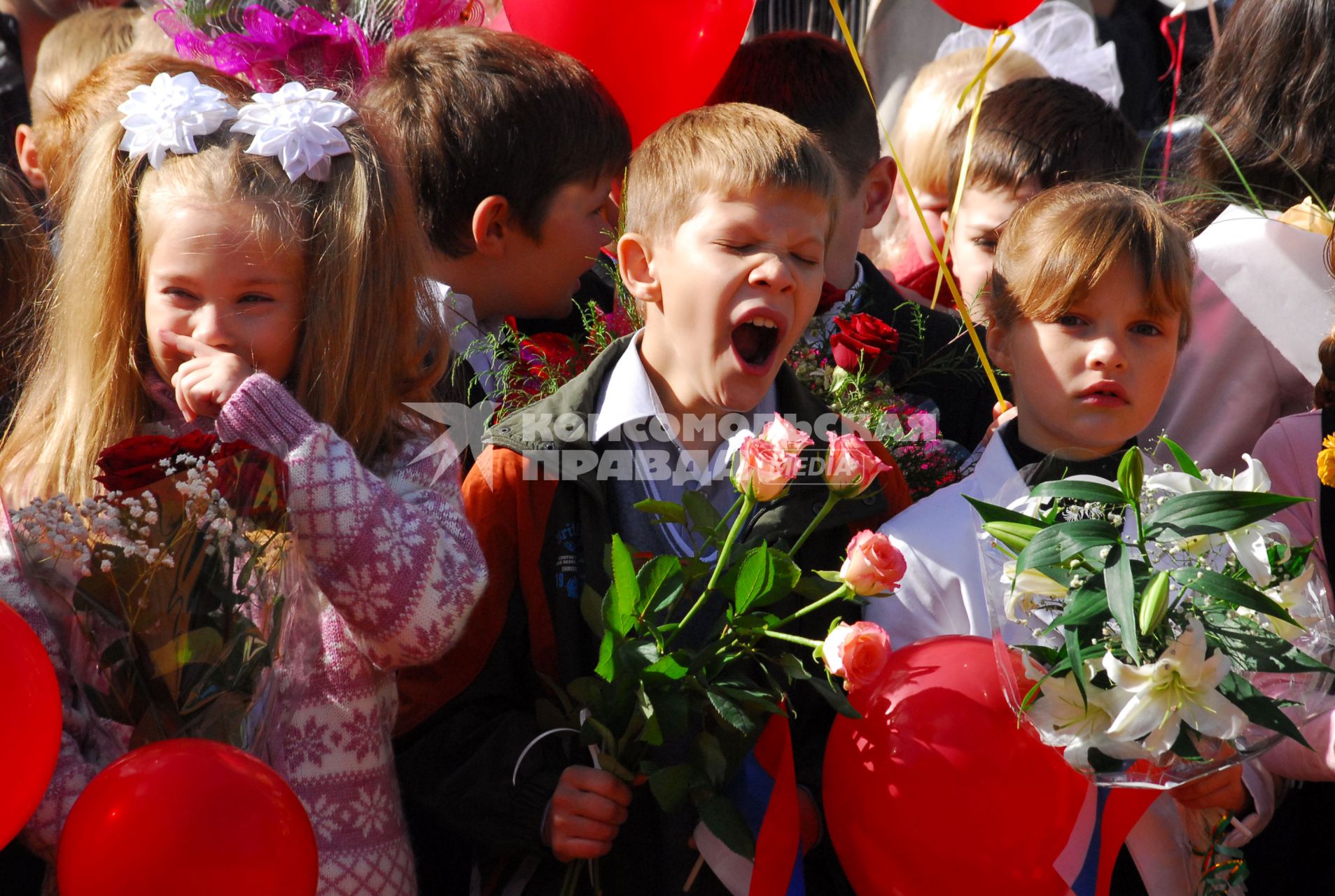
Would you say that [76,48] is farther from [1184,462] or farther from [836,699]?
[1184,462]

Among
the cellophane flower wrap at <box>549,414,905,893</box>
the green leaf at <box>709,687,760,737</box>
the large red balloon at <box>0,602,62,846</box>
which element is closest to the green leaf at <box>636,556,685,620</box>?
the cellophane flower wrap at <box>549,414,905,893</box>

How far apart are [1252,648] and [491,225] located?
1.80 metres

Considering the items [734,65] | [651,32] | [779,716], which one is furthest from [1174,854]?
[734,65]

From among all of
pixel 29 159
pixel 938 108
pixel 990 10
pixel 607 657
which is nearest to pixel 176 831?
pixel 607 657

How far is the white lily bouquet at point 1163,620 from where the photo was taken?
5.68 feet

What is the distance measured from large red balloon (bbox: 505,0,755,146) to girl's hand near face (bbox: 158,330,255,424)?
1333 mm

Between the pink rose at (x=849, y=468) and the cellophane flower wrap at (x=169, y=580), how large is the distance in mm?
784

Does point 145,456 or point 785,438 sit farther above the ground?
point 145,456

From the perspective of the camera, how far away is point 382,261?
2336mm

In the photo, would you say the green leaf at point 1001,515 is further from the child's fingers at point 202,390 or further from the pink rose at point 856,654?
the child's fingers at point 202,390

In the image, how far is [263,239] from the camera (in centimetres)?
221

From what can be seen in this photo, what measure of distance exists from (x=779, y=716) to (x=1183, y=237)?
4.19 feet

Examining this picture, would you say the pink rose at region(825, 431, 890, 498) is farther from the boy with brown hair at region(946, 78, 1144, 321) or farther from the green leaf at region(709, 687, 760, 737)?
the boy with brown hair at region(946, 78, 1144, 321)

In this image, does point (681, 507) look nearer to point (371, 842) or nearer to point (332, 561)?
point (332, 561)
